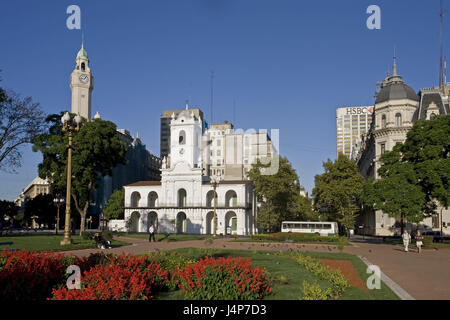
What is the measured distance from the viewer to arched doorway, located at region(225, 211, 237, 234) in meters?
68.3

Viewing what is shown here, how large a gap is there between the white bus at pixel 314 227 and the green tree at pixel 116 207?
36.9 m

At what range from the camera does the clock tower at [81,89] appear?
97.8 meters

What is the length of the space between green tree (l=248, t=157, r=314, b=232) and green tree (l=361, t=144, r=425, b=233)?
2477 centimetres

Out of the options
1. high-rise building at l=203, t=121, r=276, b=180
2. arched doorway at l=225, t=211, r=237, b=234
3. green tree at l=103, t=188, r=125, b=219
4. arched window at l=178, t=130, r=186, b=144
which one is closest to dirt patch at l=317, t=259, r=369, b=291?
arched doorway at l=225, t=211, r=237, b=234

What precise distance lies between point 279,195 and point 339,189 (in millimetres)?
13155

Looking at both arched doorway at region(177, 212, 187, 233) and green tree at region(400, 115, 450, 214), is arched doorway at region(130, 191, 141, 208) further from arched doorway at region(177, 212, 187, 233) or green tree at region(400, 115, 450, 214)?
green tree at region(400, 115, 450, 214)

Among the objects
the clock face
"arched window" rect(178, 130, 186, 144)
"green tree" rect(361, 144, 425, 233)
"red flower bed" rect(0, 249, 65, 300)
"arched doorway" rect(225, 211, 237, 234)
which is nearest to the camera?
"red flower bed" rect(0, 249, 65, 300)

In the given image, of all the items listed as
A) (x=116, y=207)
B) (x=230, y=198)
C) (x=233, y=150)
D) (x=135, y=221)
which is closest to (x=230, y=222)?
(x=230, y=198)

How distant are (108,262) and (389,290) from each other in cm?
807

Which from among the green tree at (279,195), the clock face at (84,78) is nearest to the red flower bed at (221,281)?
the green tree at (279,195)

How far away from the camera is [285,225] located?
53.4 metres

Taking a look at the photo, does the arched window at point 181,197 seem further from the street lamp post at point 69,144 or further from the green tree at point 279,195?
the street lamp post at point 69,144

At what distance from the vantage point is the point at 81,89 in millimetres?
99250

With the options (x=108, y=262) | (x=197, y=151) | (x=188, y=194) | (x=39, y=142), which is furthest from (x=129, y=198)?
(x=108, y=262)
